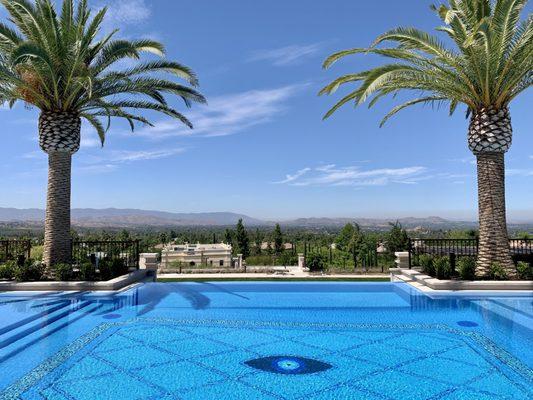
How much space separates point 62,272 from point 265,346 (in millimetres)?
7494

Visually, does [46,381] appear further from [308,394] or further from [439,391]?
[439,391]

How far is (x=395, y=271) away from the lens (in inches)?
551

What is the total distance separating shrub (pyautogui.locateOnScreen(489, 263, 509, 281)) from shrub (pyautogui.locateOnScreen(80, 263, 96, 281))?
11.4 metres

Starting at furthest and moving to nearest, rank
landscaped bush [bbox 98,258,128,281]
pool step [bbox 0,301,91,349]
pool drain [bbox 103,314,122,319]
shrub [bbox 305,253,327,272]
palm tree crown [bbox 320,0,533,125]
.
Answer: shrub [bbox 305,253,327,272] → landscaped bush [bbox 98,258,128,281] → palm tree crown [bbox 320,0,533,125] → pool drain [bbox 103,314,122,319] → pool step [bbox 0,301,91,349]

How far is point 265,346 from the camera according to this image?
22.1 feet

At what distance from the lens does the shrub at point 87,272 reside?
37.6 feet

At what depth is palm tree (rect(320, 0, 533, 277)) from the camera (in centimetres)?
1024

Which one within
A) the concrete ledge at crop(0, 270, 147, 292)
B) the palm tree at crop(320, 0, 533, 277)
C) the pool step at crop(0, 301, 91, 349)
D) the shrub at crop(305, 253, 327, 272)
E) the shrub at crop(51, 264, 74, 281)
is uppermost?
the palm tree at crop(320, 0, 533, 277)

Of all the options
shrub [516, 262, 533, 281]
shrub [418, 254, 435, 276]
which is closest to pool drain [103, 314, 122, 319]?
shrub [418, 254, 435, 276]

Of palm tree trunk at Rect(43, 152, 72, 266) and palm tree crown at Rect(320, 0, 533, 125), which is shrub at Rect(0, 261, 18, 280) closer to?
palm tree trunk at Rect(43, 152, 72, 266)


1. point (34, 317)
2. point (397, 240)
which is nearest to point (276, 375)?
point (34, 317)

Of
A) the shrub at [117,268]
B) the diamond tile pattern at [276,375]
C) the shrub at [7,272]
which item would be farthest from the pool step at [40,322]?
the shrub at [7,272]

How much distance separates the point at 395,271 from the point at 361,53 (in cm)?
757

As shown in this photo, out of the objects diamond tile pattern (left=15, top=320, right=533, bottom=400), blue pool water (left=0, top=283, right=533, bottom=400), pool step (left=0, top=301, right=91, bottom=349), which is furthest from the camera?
pool step (left=0, top=301, right=91, bottom=349)
